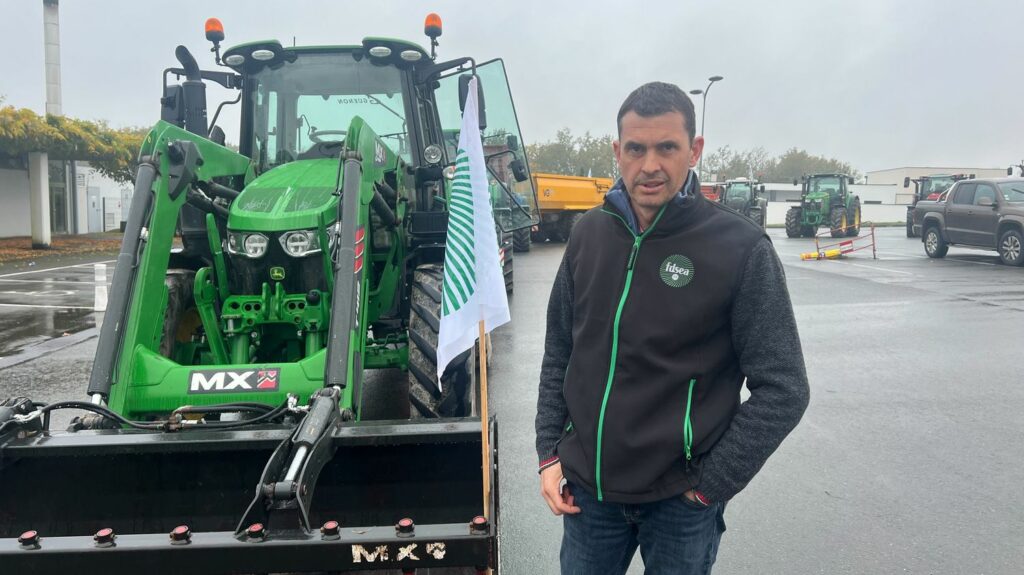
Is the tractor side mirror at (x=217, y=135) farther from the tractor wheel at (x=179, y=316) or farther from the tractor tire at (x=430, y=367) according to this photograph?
the tractor tire at (x=430, y=367)

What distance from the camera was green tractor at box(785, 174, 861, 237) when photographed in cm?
2911

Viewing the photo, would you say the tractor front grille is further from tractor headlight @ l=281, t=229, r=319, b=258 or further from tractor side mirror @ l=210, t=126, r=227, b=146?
tractor side mirror @ l=210, t=126, r=227, b=146

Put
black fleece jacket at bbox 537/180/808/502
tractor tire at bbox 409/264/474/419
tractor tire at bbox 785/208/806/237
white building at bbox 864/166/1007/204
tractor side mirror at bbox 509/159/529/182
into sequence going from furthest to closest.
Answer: white building at bbox 864/166/1007/204
tractor tire at bbox 785/208/806/237
tractor side mirror at bbox 509/159/529/182
tractor tire at bbox 409/264/474/419
black fleece jacket at bbox 537/180/808/502

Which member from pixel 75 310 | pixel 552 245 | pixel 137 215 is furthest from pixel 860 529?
pixel 552 245

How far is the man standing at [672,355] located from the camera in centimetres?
193

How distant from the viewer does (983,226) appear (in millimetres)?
17234

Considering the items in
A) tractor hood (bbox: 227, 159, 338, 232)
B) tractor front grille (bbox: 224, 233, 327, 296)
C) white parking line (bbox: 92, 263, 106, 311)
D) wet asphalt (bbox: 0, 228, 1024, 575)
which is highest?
tractor hood (bbox: 227, 159, 338, 232)

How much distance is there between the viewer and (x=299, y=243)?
4320mm

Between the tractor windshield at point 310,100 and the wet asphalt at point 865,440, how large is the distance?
2.62m

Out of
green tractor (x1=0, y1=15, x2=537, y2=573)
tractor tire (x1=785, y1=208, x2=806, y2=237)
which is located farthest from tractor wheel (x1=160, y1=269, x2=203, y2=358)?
tractor tire (x1=785, y1=208, x2=806, y2=237)

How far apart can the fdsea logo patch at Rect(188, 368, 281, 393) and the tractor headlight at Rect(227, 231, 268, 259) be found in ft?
2.57

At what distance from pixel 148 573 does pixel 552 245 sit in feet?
80.2

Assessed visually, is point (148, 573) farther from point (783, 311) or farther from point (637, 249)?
point (783, 311)

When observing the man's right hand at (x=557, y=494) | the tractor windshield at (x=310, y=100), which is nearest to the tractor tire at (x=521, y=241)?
the tractor windshield at (x=310, y=100)
